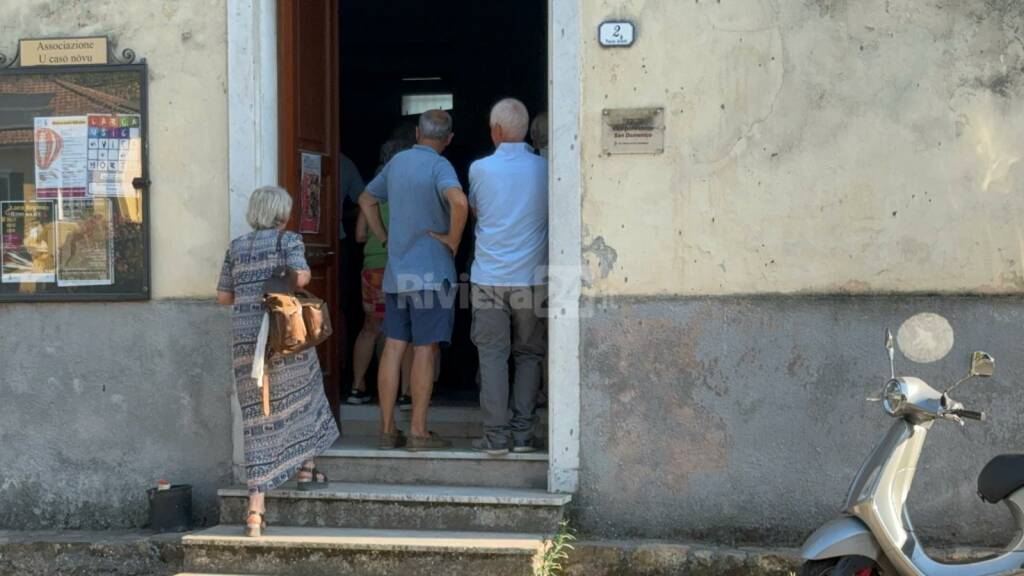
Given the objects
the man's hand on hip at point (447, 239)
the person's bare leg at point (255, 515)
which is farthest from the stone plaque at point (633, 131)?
the person's bare leg at point (255, 515)

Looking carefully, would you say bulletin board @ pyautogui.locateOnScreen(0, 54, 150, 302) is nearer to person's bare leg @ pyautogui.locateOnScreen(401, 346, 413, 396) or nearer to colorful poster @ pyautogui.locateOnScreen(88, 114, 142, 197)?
colorful poster @ pyautogui.locateOnScreen(88, 114, 142, 197)

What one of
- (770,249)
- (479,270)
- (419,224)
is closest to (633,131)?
(770,249)

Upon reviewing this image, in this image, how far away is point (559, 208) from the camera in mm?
6594

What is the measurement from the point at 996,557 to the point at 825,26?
265 cm

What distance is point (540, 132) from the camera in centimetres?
738

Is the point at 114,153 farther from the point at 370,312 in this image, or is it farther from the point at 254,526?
the point at 254,526

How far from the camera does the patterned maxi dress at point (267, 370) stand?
6375 millimetres

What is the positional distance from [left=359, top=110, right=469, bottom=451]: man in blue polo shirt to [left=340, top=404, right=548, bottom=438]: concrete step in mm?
585

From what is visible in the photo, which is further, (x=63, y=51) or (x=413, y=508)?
(x=63, y=51)

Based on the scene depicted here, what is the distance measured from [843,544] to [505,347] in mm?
2325

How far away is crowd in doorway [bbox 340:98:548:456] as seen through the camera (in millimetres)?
6789

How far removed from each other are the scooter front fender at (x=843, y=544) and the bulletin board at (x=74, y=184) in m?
3.75

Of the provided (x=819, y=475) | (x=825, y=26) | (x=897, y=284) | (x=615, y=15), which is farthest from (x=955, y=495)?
(x=615, y=15)

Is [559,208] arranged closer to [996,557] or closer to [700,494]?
[700,494]
